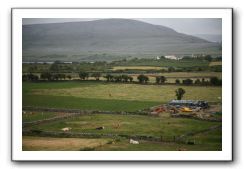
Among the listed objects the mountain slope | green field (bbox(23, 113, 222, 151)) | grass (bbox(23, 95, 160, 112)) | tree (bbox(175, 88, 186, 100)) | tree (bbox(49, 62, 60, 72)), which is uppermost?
the mountain slope

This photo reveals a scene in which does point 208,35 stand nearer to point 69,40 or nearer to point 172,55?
point 172,55

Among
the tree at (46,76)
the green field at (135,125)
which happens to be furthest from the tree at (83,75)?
the green field at (135,125)

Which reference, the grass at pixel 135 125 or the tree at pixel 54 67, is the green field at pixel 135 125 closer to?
the grass at pixel 135 125

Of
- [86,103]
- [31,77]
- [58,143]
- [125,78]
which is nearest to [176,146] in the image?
[125,78]

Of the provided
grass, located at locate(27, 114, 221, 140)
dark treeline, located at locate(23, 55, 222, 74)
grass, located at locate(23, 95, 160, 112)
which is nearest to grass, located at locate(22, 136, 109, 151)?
grass, located at locate(27, 114, 221, 140)

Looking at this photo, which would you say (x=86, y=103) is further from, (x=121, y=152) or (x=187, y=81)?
(x=187, y=81)

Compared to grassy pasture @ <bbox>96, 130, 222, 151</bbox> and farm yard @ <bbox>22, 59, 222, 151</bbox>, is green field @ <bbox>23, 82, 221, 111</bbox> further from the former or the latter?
grassy pasture @ <bbox>96, 130, 222, 151</bbox>
